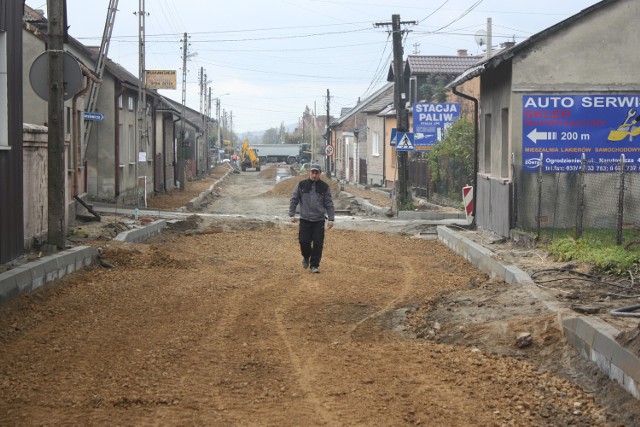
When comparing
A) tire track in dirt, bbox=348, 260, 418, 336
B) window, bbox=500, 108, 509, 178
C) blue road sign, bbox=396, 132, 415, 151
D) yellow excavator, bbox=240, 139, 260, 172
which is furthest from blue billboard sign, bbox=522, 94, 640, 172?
yellow excavator, bbox=240, 139, 260, 172

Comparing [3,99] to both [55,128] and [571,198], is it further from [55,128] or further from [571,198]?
[571,198]

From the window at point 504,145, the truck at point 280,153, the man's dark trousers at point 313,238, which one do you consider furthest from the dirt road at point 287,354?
the truck at point 280,153

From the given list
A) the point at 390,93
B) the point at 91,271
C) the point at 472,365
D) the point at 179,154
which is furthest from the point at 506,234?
the point at 390,93

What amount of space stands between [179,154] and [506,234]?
34643 millimetres

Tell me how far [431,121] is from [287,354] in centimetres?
2403

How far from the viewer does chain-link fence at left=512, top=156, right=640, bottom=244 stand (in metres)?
16.6

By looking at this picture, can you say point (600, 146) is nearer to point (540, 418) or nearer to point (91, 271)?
point (91, 271)

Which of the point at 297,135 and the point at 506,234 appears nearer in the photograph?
the point at 506,234

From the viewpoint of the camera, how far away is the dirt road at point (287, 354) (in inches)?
230

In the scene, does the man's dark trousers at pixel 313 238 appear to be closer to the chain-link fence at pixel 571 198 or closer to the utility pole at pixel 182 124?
the chain-link fence at pixel 571 198

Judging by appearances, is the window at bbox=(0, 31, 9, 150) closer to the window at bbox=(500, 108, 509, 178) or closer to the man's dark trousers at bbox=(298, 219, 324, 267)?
the man's dark trousers at bbox=(298, 219, 324, 267)

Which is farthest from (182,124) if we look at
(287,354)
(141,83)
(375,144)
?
(287,354)

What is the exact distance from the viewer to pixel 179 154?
49.6 metres

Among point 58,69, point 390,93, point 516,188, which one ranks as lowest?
point 516,188
